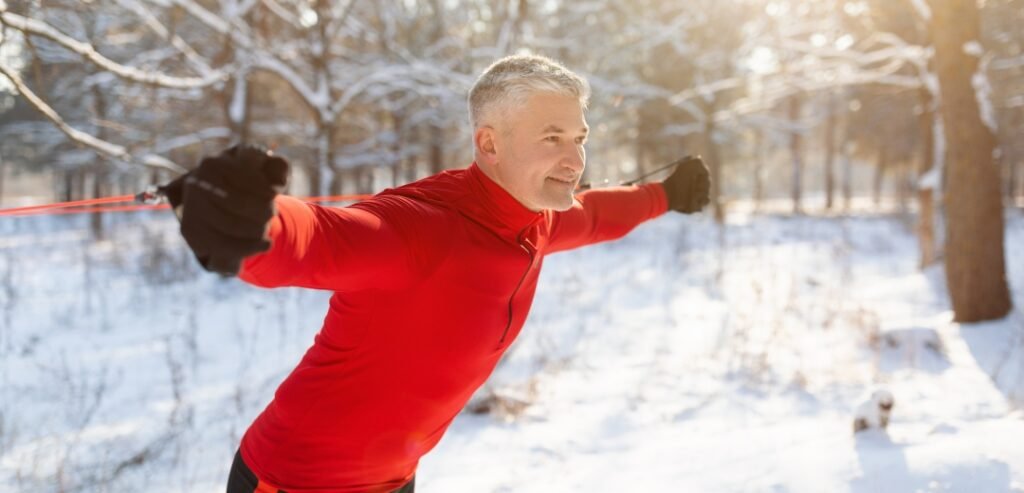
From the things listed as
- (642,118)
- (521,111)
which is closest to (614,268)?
(521,111)

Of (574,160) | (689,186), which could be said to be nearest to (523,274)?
(574,160)

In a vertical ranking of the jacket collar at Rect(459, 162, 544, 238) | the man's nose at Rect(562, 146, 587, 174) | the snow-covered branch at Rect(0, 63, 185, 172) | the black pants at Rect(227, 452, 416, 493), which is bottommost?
the black pants at Rect(227, 452, 416, 493)

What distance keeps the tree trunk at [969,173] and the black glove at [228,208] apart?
648cm

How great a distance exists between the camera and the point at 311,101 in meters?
8.69

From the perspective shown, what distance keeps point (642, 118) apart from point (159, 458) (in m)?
21.8

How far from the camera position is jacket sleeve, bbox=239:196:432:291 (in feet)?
3.38

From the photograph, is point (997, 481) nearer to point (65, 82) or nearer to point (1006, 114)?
point (65, 82)

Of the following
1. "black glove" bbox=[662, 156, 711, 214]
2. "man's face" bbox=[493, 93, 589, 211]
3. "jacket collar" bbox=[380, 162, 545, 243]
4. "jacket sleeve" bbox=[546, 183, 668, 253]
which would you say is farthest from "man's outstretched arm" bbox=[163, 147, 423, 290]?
"black glove" bbox=[662, 156, 711, 214]

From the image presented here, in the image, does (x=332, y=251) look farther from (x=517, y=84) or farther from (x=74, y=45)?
(x=74, y=45)

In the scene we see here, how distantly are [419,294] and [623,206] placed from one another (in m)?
1.37

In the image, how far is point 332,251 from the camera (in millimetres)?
1132

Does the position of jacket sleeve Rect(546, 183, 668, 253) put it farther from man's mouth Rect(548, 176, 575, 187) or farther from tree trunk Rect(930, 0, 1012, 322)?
tree trunk Rect(930, 0, 1012, 322)

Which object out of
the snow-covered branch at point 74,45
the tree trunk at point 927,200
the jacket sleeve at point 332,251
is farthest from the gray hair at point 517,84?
the tree trunk at point 927,200

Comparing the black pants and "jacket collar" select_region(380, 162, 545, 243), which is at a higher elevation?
"jacket collar" select_region(380, 162, 545, 243)
